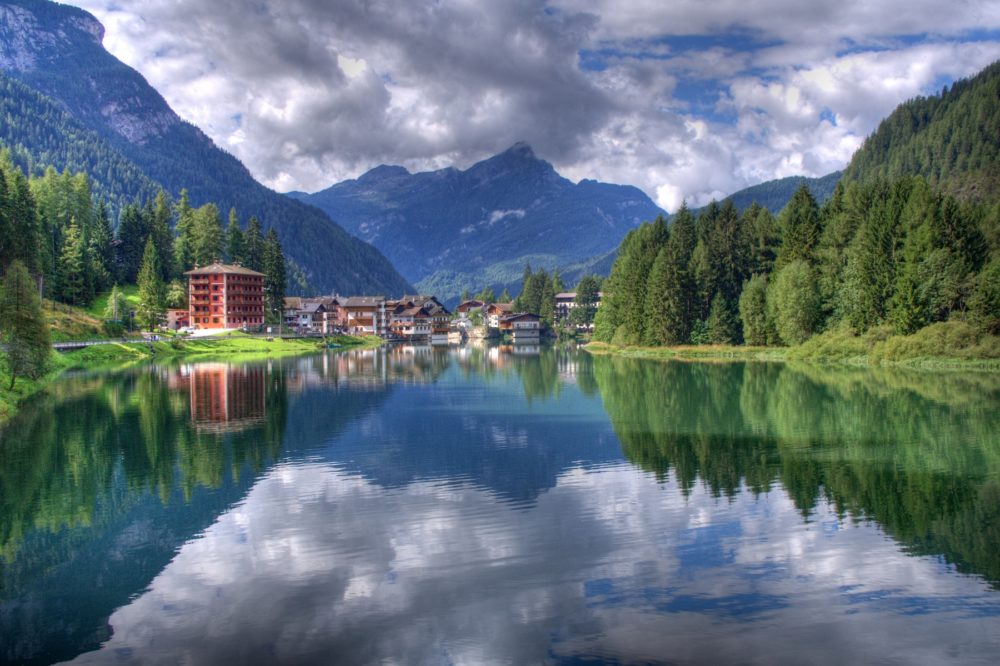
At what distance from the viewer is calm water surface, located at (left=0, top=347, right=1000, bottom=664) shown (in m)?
14.6

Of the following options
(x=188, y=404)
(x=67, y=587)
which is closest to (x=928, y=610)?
(x=67, y=587)

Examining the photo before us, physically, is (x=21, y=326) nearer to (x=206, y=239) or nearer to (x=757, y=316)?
(x=757, y=316)

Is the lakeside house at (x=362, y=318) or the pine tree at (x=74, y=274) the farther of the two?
the lakeside house at (x=362, y=318)

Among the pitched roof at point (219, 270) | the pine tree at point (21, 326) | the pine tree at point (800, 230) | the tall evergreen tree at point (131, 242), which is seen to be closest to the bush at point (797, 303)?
the pine tree at point (800, 230)

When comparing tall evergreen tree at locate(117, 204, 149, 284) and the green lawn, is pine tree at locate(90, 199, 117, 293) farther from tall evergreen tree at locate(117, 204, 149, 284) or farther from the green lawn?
tall evergreen tree at locate(117, 204, 149, 284)

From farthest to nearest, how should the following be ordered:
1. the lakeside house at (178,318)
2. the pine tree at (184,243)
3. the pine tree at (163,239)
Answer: the pine tree at (184,243) < the pine tree at (163,239) < the lakeside house at (178,318)

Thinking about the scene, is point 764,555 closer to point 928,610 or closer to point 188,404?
point 928,610

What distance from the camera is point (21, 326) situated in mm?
53375

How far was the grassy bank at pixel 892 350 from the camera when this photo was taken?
68.4 meters

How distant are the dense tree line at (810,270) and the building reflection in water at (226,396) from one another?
2208 inches

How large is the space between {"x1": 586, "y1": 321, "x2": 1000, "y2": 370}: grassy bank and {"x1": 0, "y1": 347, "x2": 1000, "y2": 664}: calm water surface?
28.5 metres

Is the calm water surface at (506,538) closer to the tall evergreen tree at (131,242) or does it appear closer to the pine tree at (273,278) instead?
the tall evergreen tree at (131,242)

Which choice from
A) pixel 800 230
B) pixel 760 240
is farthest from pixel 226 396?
pixel 760 240

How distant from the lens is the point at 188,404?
5066 centimetres
